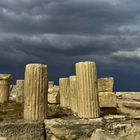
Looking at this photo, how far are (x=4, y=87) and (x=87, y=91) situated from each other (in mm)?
6403

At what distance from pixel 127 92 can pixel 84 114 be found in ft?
25.4

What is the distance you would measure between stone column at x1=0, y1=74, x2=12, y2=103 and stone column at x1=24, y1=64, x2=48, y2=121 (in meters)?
5.91

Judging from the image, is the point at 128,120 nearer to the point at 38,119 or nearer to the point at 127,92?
the point at 38,119

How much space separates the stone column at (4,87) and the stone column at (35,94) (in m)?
5.91

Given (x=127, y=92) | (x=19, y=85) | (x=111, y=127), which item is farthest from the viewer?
(x=127, y=92)

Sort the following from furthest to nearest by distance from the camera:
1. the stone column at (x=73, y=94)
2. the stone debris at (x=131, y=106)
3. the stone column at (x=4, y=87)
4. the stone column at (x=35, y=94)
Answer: the stone column at (x=4, y=87) < the stone debris at (x=131, y=106) < the stone column at (x=73, y=94) < the stone column at (x=35, y=94)

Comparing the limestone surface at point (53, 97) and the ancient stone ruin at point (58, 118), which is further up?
the limestone surface at point (53, 97)

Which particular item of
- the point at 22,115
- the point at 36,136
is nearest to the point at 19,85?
the point at 22,115

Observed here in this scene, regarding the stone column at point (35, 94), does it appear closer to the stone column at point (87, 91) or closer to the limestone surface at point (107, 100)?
the stone column at point (87, 91)

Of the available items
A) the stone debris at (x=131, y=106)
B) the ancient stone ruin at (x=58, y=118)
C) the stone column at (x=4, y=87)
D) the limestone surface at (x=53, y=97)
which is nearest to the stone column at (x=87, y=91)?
the ancient stone ruin at (x=58, y=118)

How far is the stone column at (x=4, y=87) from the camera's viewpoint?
56.1 ft

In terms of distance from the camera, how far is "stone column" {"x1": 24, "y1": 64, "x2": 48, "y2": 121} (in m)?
11.2

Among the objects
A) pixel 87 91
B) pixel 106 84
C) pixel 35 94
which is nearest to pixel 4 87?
pixel 106 84

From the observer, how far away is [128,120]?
12.1 meters
